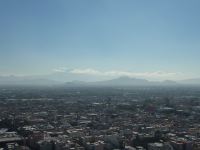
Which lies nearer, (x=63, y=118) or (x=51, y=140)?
(x=51, y=140)

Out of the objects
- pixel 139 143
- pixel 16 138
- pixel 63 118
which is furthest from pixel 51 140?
pixel 63 118

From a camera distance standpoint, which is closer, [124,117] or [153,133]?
[153,133]

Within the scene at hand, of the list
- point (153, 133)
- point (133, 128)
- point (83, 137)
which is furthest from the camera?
point (133, 128)

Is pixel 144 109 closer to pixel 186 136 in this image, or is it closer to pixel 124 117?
pixel 124 117

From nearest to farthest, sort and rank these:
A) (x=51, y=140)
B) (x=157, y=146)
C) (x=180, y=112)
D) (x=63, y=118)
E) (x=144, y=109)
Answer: (x=157, y=146) < (x=51, y=140) < (x=63, y=118) < (x=180, y=112) < (x=144, y=109)

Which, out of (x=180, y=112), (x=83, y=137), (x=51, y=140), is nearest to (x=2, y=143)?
(x=51, y=140)

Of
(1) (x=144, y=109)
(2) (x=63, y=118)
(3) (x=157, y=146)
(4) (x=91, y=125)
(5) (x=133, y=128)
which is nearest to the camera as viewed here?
(3) (x=157, y=146)

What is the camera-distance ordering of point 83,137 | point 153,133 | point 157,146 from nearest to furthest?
point 157,146 → point 83,137 → point 153,133

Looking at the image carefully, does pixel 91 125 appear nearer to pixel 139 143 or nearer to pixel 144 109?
pixel 139 143
